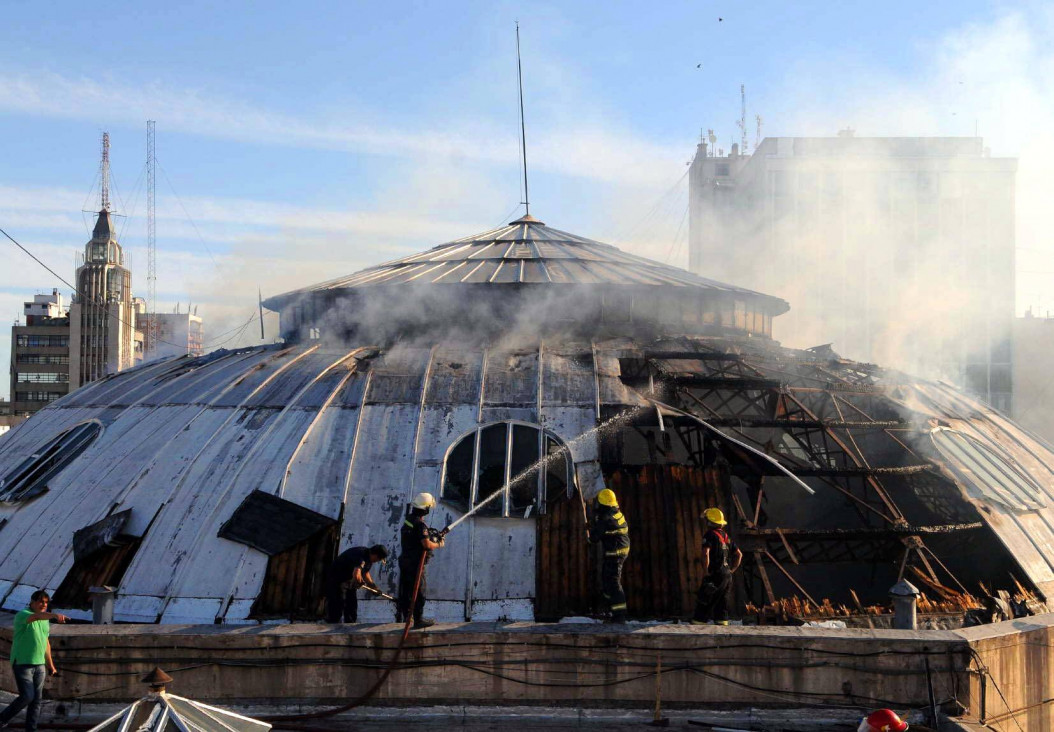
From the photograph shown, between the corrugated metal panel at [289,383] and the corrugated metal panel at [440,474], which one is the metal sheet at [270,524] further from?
the corrugated metal panel at [289,383]

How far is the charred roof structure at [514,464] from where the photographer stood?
1426 centimetres

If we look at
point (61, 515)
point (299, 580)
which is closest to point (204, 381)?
point (61, 515)

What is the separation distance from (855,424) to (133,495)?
12.7 metres

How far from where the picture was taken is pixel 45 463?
17703 mm

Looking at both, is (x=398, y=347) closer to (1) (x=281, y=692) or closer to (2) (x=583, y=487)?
(2) (x=583, y=487)

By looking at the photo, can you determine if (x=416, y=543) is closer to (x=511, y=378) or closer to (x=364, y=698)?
(x=364, y=698)

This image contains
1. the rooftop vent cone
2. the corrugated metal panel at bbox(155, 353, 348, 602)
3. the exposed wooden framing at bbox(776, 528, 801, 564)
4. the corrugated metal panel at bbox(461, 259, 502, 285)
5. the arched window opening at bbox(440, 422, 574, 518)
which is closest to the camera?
the rooftop vent cone

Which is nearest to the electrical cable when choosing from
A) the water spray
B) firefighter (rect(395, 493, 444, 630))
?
the water spray

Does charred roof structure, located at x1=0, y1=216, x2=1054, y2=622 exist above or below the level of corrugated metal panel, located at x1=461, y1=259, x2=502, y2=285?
below

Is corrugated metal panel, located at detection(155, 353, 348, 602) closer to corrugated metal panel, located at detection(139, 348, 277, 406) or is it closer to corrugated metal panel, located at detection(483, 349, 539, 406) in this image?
corrugated metal panel, located at detection(139, 348, 277, 406)

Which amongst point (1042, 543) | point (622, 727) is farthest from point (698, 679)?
point (1042, 543)

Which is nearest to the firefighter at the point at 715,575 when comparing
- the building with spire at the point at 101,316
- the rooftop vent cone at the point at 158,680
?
the rooftop vent cone at the point at 158,680

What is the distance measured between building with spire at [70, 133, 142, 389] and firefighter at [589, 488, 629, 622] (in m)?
96.7

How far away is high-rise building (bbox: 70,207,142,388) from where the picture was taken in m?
102
